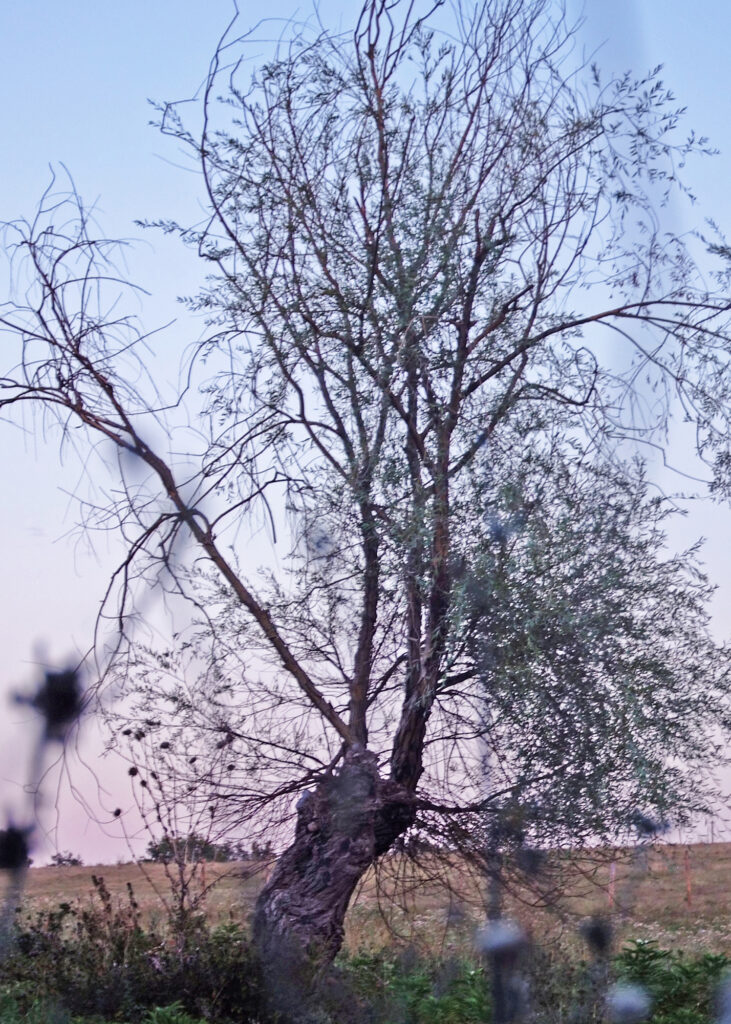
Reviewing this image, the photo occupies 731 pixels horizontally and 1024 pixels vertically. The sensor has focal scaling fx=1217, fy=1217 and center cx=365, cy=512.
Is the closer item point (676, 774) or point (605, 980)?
point (676, 774)

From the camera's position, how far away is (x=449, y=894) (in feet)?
25.8

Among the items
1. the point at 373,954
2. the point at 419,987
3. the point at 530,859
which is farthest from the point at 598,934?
the point at 373,954

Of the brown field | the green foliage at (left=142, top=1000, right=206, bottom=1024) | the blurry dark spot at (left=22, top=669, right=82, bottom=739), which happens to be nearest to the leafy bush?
the green foliage at (left=142, top=1000, right=206, bottom=1024)

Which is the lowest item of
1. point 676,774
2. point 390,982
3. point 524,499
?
point 390,982

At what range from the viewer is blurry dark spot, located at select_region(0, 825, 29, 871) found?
7.37 meters

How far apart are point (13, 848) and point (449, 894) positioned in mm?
2763

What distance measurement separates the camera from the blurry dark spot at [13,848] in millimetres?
7371

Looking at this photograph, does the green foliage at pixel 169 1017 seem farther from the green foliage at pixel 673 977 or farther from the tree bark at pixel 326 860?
the green foliage at pixel 673 977

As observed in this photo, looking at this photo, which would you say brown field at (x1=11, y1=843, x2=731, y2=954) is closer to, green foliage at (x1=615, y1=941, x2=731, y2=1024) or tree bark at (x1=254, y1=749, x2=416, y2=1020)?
green foliage at (x1=615, y1=941, x2=731, y2=1024)

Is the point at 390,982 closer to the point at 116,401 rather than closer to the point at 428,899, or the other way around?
the point at 428,899

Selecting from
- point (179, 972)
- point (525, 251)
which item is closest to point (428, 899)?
point (179, 972)

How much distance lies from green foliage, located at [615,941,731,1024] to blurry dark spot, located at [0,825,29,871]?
13.0 feet

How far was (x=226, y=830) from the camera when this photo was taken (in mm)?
7852

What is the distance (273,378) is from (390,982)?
4059mm
